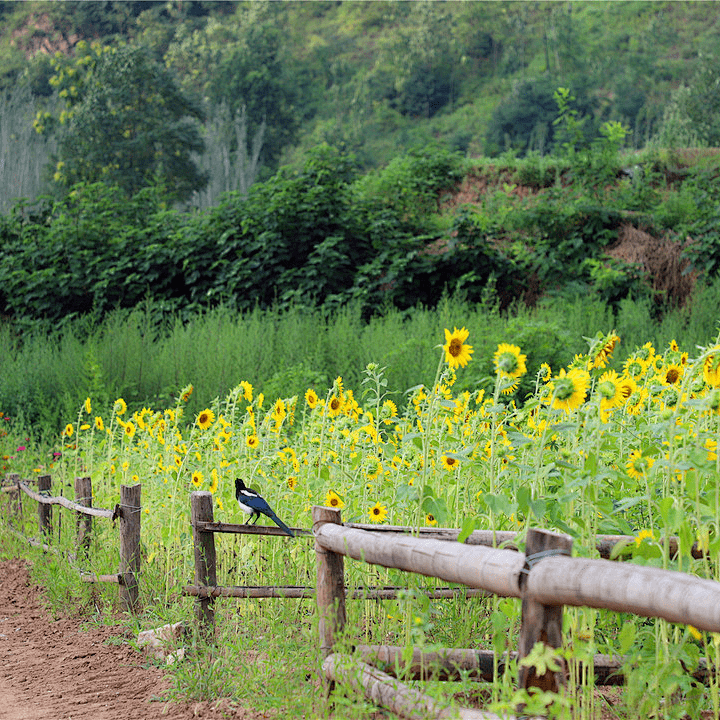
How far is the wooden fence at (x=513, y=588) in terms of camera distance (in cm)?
141

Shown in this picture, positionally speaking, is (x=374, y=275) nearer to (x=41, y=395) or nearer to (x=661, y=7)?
(x=41, y=395)

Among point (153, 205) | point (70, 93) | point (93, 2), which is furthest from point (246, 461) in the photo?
point (93, 2)

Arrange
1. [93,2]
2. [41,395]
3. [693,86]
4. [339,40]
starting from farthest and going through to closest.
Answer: [339,40], [93,2], [693,86], [41,395]

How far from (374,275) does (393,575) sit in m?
7.83

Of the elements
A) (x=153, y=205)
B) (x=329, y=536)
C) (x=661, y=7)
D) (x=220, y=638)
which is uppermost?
(x=661, y=7)

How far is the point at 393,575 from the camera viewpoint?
283 centimetres

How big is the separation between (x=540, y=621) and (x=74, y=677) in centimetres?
247

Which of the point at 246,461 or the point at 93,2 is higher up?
A: the point at 93,2

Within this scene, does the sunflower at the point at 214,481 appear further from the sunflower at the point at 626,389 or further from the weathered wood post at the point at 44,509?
the sunflower at the point at 626,389

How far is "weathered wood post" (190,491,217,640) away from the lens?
10.5 feet

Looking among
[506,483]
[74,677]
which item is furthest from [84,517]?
[506,483]

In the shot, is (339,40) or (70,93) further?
(339,40)

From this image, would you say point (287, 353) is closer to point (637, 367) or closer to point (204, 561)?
point (204, 561)

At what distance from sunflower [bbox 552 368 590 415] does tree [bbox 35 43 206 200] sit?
2059 cm
